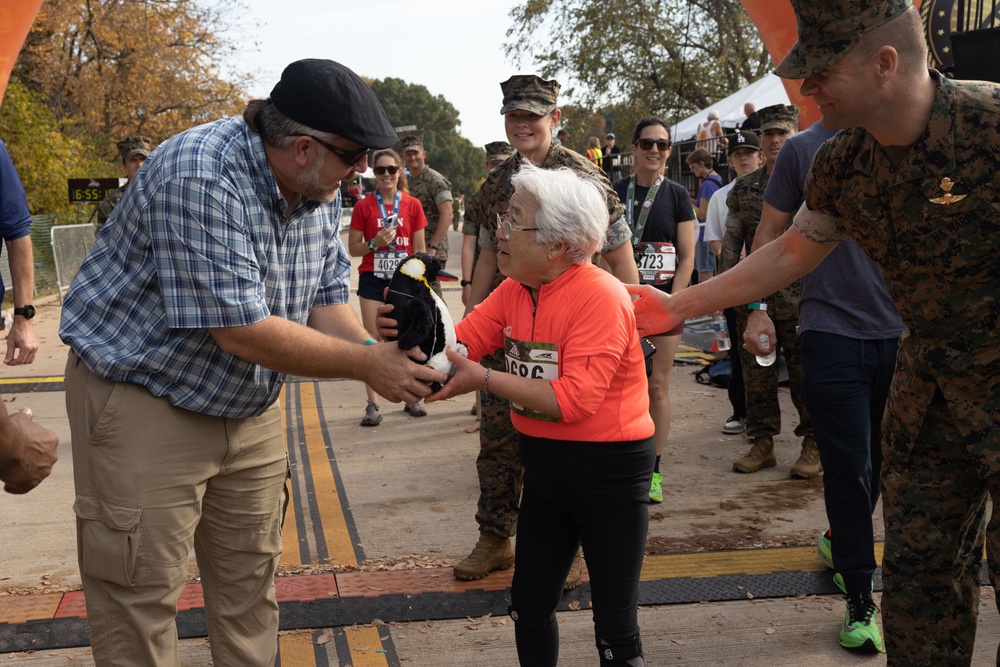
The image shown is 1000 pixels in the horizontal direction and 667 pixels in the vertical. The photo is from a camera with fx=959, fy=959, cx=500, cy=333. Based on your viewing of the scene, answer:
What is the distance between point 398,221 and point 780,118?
337 cm

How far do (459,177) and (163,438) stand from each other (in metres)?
110

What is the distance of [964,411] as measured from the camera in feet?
8.82

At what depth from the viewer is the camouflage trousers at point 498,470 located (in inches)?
181

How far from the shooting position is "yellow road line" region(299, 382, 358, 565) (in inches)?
198

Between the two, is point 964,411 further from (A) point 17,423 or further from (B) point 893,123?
(A) point 17,423

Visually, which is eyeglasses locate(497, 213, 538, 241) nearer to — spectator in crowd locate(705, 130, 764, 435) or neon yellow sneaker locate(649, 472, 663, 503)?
neon yellow sneaker locate(649, 472, 663, 503)

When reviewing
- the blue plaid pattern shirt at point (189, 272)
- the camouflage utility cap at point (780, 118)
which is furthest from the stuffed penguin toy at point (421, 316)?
the camouflage utility cap at point (780, 118)

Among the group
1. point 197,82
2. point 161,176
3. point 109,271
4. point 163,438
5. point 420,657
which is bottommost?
point 420,657

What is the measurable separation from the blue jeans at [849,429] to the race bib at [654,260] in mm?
1996

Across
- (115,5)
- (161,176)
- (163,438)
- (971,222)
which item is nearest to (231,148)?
(161,176)

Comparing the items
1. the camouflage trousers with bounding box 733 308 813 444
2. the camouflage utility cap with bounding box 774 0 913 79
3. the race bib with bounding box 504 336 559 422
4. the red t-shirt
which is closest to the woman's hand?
the race bib with bounding box 504 336 559 422

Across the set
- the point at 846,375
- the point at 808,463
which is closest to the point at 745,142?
the point at 808,463

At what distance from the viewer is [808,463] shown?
20.6ft

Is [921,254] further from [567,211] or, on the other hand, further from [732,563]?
[732,563]
